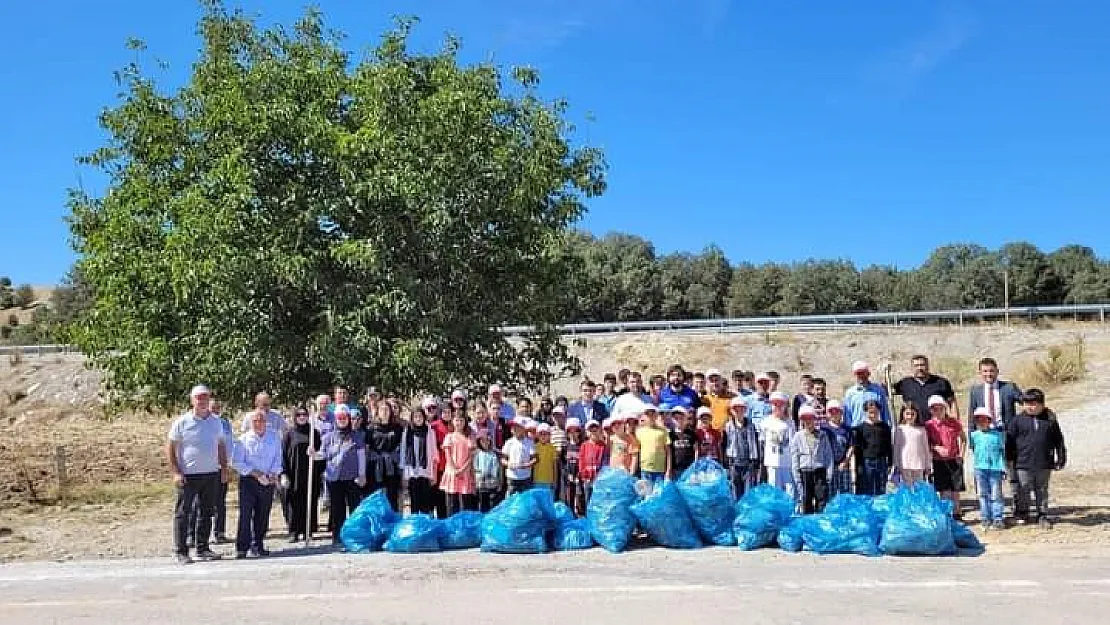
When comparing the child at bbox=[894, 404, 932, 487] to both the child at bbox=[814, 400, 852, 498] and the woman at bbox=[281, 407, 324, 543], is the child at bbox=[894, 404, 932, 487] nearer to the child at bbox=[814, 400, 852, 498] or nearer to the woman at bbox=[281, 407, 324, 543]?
the child at bbox=[814, 400, 852, 498]

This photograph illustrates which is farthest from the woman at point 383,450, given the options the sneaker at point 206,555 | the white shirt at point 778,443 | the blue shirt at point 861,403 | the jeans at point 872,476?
the jeans at point 872,476

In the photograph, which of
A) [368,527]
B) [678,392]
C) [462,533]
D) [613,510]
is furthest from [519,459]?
[678,392]

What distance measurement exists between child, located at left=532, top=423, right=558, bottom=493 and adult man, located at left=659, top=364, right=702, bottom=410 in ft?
6.26

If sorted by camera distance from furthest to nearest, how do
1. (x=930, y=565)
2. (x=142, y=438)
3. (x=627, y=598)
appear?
(x=142, y=438) < (x=930, y=565) < (x=627, y=598)

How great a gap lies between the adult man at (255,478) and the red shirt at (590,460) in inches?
140

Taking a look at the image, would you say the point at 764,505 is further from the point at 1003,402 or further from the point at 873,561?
the point at 1003,402

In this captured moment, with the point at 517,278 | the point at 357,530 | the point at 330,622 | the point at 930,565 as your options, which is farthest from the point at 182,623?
the point at 517,278

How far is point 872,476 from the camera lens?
1184cm

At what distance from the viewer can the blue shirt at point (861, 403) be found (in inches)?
471

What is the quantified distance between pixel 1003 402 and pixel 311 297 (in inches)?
380

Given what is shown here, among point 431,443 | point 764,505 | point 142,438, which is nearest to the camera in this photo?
point 764,505

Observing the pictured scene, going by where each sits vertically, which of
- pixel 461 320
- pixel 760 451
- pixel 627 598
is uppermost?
Answer: pixel 461 320

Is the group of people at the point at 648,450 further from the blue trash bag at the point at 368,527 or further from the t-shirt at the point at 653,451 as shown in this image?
the blue trash bag at the point at 368,527

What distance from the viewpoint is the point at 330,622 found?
775 cm
